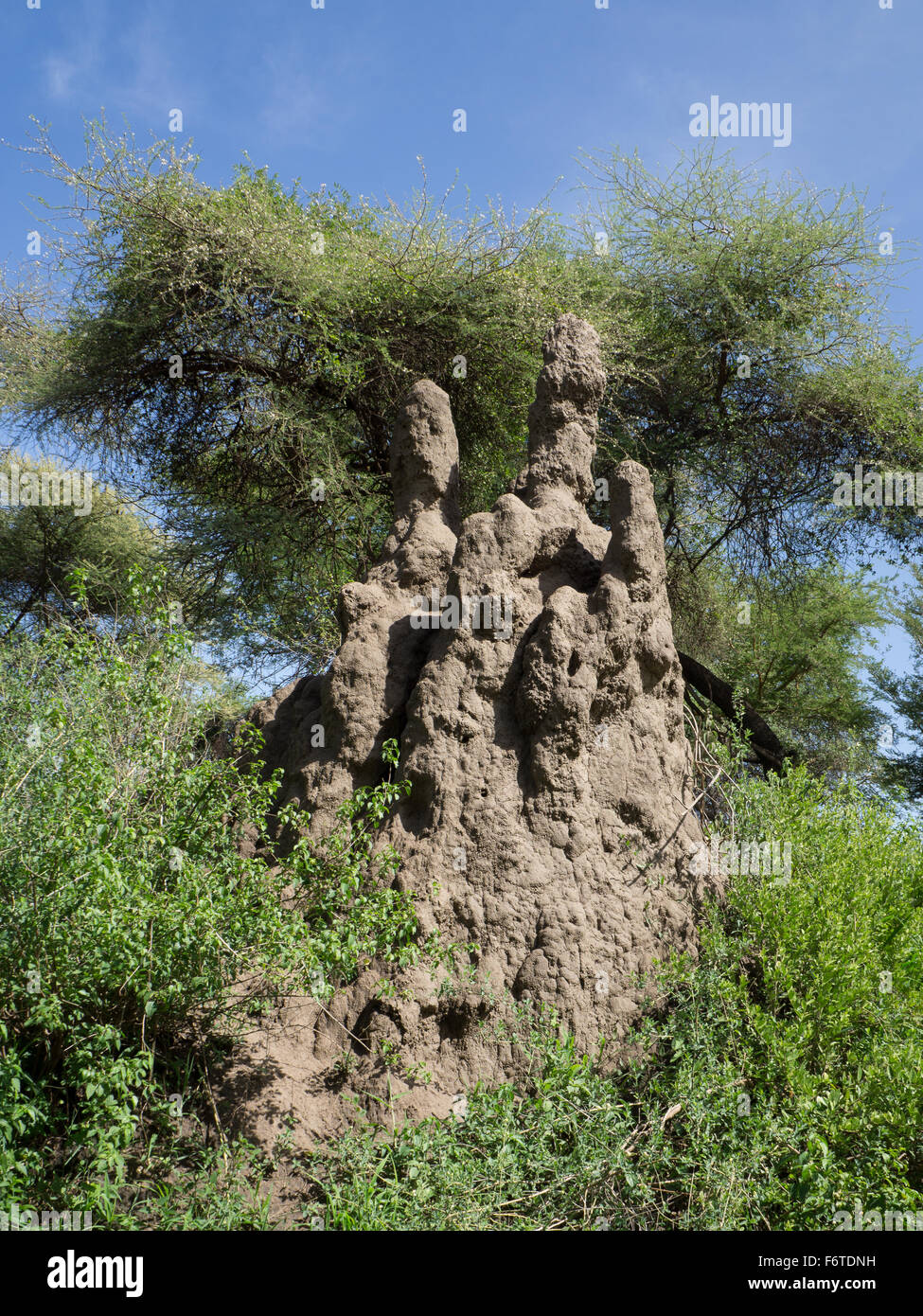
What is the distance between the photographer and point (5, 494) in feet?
45.6

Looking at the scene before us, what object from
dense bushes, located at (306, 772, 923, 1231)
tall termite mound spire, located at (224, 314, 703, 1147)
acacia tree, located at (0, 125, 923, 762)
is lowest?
dense bushes, located at (306, 772, 923, 1231)

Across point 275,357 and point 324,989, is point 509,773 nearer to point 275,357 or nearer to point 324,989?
point 324,989

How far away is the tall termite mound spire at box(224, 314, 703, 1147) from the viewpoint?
15.1 feet

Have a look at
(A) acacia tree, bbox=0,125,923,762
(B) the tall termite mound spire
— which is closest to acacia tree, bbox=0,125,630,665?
(A) acacia tree, bbox=0,125,923,762

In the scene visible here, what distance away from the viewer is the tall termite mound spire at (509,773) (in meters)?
4.59

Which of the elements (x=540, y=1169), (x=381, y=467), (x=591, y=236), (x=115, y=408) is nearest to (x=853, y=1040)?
(x=540, y=1169)

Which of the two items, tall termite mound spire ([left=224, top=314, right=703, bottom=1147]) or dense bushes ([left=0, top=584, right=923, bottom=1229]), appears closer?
dense bushes ([left=0, top=584, right=923, bottom=1229])

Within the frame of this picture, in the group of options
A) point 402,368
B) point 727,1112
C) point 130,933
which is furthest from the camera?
point 402,368

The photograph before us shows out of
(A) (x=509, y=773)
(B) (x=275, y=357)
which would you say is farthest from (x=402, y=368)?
(A) (x=509, y=773)

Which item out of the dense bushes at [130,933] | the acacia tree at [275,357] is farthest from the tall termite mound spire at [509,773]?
the acacia tree at [275,357]

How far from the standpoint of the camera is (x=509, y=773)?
5.18 meters

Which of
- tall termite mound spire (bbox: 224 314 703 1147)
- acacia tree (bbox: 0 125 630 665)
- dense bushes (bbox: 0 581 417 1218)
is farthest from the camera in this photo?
acacia tree (bbox: 0 125 630 665)

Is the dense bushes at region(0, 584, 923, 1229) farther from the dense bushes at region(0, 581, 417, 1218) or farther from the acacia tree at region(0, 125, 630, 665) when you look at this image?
the acacia tree at region(0, 125, 630, 665)

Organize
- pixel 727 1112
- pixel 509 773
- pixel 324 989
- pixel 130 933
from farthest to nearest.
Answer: pixel 509 773 → pixel 727 1112 → pixel 324 989 → pixel 130 933
